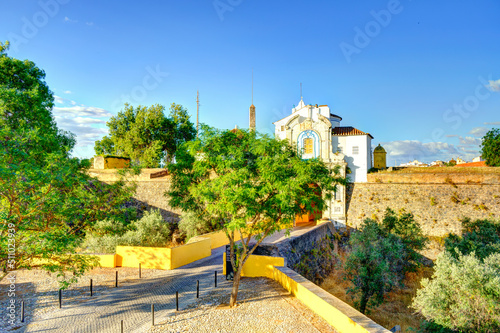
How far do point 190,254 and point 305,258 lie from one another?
20.8ft

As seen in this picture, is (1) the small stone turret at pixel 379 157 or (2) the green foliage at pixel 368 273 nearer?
(2) the green foliage at pixel 368 273

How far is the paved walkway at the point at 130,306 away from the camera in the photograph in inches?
340

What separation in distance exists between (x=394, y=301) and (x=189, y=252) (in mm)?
10623

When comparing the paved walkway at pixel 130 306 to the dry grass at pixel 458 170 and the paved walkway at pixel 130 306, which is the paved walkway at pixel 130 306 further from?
the dry grass at pixel 458 170

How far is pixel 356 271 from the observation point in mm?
13547

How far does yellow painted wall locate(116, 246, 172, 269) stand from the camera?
577 inches

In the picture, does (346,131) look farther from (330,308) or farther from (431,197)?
(330,308)

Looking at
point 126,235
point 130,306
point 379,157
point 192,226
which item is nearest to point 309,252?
point 192,226

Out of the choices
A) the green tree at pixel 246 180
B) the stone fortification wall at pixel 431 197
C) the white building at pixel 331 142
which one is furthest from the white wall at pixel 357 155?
the green tree at pixel 246 180

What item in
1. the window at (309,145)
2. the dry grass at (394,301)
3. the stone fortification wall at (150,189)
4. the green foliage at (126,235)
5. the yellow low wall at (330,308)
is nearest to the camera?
the yellow low wall at (330,308)

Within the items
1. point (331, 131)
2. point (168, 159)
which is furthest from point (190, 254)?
point (168, 159)

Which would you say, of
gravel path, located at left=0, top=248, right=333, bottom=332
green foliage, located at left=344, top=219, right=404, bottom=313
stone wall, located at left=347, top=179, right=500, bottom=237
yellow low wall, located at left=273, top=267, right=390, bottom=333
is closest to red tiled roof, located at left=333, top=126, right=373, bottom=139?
stone wall, located at left=347, top=179, right=500, bottom=237

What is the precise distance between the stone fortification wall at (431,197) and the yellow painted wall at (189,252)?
1352 cm

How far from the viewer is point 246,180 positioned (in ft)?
32.1
